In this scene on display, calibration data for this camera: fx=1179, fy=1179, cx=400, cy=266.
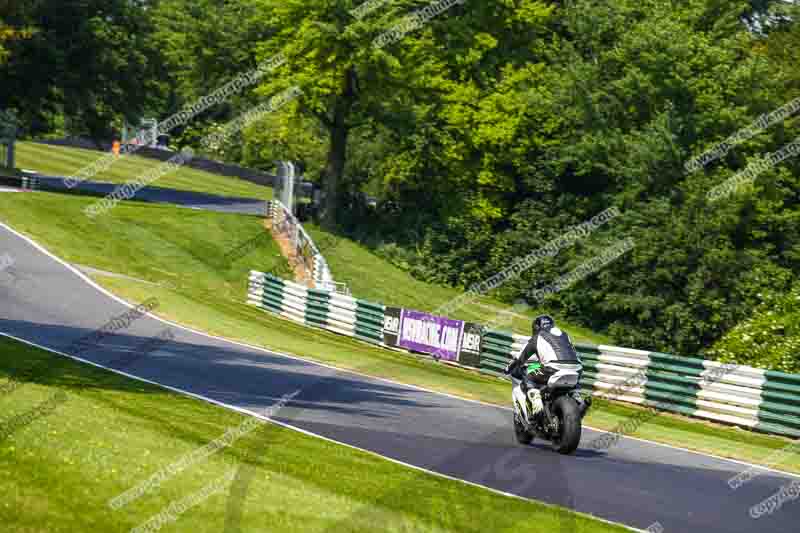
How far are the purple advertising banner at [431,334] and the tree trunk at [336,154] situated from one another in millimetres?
23115

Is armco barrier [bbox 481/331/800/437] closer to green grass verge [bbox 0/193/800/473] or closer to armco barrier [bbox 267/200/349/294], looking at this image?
green grass verge [bbox 0/193/800/473]

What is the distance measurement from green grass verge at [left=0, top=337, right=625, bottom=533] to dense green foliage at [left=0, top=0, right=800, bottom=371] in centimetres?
3460

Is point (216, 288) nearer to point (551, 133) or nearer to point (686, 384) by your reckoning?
point (686, 384)

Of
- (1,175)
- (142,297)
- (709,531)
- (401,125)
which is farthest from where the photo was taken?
(401,125)

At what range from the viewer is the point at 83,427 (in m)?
10.7

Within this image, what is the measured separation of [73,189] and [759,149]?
1143 inches

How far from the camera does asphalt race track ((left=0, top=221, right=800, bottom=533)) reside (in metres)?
11.5

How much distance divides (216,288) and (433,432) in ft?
74.3

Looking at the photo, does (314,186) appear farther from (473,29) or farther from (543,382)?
(543,382)

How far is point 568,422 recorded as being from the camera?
13.8m

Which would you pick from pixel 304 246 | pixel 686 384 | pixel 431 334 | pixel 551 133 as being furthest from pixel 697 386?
pixel 551 133

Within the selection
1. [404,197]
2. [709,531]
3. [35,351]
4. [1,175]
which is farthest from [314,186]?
[709,531]

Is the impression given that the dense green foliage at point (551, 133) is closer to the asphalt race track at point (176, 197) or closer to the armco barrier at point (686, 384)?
the asphalt race track at point (176, 197)

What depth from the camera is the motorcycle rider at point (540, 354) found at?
1419 centimetres
